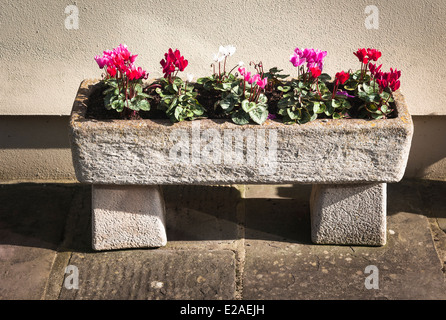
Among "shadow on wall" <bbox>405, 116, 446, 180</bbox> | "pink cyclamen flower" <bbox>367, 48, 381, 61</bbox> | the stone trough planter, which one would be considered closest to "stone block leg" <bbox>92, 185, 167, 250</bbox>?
the stone trough planter

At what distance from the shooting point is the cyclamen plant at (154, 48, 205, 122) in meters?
3.22

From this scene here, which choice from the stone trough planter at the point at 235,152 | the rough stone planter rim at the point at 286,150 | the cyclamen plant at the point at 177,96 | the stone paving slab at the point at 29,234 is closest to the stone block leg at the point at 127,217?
the stone trough planter at the point at 235,152

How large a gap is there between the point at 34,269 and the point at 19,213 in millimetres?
522

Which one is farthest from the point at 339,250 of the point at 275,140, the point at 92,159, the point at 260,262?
the point at 92,159

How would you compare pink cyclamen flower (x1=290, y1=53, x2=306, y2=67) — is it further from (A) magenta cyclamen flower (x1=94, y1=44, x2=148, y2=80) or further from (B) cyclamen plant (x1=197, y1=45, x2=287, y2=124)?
(A) magenta cyclamen flower (x1=94, y1=44, x2=148, y2=80)

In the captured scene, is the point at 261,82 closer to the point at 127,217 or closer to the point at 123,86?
the point at 123,86

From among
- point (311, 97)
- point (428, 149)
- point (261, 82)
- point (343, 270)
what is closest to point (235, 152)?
point (261, 82)

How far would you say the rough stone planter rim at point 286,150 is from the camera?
124 inches

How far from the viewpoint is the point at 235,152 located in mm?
3188

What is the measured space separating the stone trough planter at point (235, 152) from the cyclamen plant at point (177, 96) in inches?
2.3

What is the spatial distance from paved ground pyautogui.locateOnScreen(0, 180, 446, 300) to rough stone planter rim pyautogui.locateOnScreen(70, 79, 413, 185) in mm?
430

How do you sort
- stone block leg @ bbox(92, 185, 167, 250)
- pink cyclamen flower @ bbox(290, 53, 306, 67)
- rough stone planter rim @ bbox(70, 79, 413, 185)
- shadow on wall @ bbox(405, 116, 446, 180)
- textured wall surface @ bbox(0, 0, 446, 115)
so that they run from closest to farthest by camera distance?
rough stone planter rim @ bbox(70, 79, 413, 185) → pink cyclamen flower @ bbox(290, 53, 306, 67) → stone block leg @ bbox(92, 185, 167, 250) → textured wall surface @ bbox(0, 0, 446, 115) → shadow on wall @ bbox(405, 116, 446, 180)

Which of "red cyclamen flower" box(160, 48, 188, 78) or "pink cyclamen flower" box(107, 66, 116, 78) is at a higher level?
"red cyclamen flower" box(160, 48, 188, 78)

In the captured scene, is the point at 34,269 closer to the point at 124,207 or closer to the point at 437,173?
the point at 124,207
